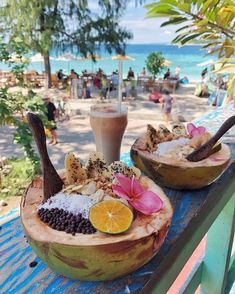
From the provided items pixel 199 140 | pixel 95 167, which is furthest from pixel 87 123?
pixel 95 167

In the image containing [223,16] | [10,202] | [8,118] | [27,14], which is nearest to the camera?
[223,16]

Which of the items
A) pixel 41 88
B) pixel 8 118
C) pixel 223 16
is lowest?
pixel 41 88

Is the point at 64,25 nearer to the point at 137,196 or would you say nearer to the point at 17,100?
the point at 17,100

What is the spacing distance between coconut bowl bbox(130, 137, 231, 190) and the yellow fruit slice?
249 millimetres

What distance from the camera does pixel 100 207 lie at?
491 millimetres

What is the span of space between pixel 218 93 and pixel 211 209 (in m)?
8.35

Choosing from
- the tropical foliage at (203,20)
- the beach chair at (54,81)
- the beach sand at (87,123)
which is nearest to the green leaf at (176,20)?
the tropical foliage at (203,20)

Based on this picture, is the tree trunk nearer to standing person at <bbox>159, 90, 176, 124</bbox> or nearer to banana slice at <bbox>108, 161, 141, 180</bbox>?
standing person at <bbox>159, 90, 176, 124</bbox>

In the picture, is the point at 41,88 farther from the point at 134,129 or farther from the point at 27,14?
the point at 134,129

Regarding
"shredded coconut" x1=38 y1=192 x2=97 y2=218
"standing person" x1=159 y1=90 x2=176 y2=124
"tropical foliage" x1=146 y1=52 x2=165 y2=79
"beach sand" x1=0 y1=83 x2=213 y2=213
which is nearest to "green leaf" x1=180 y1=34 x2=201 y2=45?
"shredded coconut" x1=38 y1=192 x2=97 y2=218

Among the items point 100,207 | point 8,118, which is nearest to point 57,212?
point 100,207

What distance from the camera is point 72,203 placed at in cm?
51

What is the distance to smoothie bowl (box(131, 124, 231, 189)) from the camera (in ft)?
2.38

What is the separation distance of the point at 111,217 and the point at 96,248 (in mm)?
55
